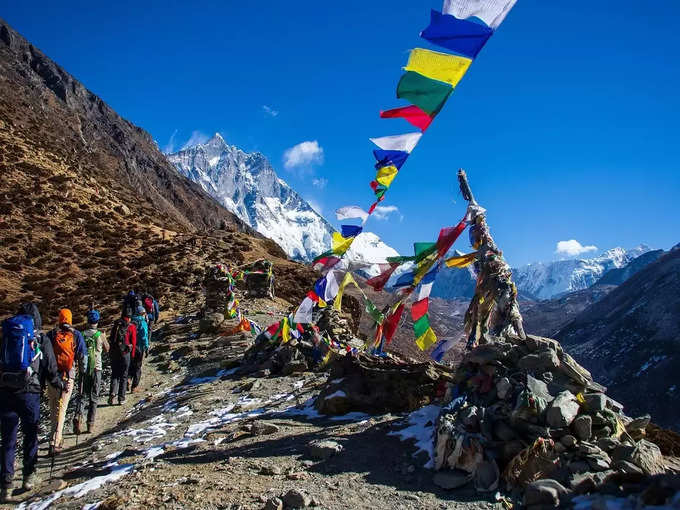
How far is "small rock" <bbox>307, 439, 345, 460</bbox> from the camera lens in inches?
254

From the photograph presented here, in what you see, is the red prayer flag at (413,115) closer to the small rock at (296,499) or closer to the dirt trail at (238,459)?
the dirt trail at (238,459)

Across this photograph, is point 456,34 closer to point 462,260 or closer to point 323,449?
point 462,260

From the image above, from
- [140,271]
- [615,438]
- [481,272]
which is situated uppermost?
[140,271]

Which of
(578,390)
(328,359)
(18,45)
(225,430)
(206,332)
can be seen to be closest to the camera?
(578,390)

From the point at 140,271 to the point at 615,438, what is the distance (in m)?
32.5

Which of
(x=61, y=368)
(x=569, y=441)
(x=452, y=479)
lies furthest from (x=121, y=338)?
(x=569, y=441)

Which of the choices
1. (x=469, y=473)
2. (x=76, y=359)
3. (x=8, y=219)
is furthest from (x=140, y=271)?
(x=469, y=473)

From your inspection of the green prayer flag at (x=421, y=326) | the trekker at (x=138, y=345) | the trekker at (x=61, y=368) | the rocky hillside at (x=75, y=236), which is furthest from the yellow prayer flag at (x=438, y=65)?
the rocky hillside at (x=75, y=236)

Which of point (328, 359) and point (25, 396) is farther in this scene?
point (328, 359)

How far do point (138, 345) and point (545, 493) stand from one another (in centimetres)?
1094

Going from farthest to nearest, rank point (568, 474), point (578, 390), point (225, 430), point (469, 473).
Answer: point (225, 430) < point (578, 390) < point (469, 473) < point (568, 474)

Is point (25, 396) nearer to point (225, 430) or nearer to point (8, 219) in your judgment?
point (225, 430)

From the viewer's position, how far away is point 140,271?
1305 inches

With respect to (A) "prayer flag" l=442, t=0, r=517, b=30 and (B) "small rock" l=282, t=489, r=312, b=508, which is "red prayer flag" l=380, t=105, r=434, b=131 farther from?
(B) "small rock" l=282, t=489, r=312, b=508
